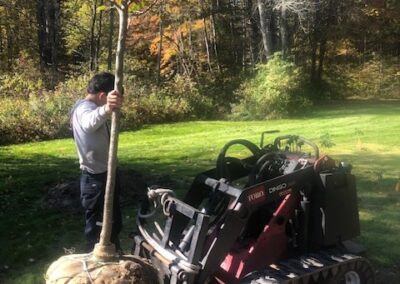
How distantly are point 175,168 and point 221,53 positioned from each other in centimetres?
1806

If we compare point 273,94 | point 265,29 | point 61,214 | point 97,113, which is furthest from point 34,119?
point 97,113

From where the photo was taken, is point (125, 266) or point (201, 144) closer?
point (125, 266)

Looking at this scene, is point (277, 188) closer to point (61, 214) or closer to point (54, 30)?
point (61, 214)

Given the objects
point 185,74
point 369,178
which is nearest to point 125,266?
point 369,178

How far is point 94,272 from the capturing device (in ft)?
10.6

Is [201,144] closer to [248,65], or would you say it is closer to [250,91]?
[250,91]

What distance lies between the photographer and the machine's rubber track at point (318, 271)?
3.79 metres

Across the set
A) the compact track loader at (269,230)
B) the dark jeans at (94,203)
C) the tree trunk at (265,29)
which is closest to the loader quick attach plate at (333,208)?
the compact track loader at (269,230)

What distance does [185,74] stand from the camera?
24094mm

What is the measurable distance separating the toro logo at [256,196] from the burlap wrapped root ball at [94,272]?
2.84 feet

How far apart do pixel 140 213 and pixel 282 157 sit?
1224 millimetres

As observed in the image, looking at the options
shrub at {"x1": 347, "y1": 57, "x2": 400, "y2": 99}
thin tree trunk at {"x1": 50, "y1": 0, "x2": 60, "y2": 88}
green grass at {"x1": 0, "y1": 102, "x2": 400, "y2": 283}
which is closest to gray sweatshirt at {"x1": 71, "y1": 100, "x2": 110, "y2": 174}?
green grass at {"x1": 0, "y1": 102, "x2": 400, "y2": 283}

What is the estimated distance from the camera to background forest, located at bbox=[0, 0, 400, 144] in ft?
67.0

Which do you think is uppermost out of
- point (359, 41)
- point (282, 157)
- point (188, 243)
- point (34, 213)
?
point (359, 41)
